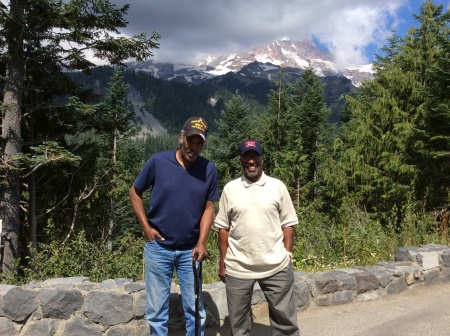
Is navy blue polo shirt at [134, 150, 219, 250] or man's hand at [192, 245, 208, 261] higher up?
navy blue polo shirt at [134, 150, 219, 250]

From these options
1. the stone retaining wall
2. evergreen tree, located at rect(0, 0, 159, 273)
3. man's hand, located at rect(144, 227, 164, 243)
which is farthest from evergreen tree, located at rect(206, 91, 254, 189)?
man's hand, located at rect(144, 227, 164, 243)

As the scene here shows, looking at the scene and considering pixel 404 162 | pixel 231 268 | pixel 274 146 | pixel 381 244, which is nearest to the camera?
pixel 231 268

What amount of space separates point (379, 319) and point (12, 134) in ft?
25.8

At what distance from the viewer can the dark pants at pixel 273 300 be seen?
8.86 feet

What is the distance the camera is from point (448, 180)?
32.3ft

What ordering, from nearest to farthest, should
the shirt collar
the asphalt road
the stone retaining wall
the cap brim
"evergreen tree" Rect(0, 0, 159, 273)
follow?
the cap brim
the shirt collar
the stone retaining wall
the asphalt road
"evergreen tree" Rect(0, 0, 159, 273)

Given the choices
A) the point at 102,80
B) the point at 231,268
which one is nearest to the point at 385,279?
the point at 231,268

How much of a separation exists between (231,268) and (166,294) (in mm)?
547

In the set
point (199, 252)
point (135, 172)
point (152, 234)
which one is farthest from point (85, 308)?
point (135, 172)

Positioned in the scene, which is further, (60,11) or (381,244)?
(60,11)

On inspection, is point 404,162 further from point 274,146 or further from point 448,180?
point 274,146

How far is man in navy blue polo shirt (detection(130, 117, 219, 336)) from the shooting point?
2672 millimetres

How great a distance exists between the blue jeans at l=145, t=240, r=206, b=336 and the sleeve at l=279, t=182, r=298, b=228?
74cm

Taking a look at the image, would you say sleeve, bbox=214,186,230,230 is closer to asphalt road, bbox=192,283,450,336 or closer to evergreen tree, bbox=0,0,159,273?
asphalt road, bbox=192,283,450,336
